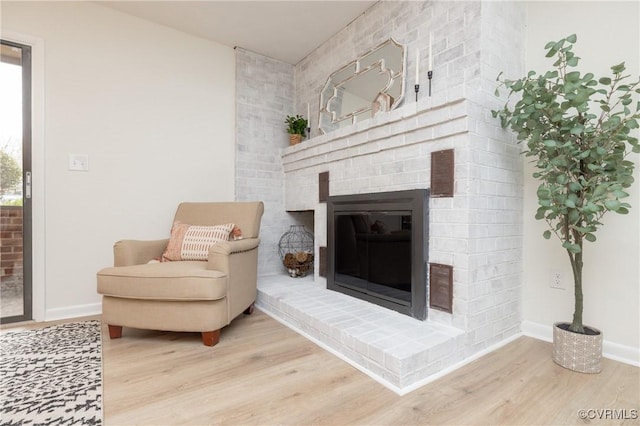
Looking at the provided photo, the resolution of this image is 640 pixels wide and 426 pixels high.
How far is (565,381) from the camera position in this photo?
155cm

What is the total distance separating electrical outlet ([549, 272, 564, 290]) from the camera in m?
2.00

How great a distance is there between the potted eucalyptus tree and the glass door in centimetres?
329

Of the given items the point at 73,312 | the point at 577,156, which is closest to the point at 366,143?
the point at 577,156

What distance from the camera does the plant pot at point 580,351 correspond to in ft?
5.31

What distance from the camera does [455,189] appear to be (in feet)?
6.15

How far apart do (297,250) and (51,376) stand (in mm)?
2276

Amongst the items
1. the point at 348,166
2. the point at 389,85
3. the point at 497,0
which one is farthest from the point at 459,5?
the point at 348,166

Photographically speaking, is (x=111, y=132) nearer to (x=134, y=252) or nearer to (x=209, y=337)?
(x=134, y=252)

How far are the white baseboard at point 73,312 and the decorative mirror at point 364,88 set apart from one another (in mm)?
2474

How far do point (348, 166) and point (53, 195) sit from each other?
2260 mm

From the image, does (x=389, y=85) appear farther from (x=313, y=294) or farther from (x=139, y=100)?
(x=139, y=100)

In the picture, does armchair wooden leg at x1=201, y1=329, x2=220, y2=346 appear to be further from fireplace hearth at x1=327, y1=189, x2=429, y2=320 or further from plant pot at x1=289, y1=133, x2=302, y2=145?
plant pot at x1=289, y1=133, x2=302, y2=145

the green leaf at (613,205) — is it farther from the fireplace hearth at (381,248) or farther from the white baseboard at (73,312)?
Answer: the white baseboard at (73,312)

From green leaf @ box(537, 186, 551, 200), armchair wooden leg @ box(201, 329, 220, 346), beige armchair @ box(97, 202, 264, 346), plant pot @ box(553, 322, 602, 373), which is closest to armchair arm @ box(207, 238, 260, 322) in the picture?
beige armchair @ box(97, 202, 264, 346)
